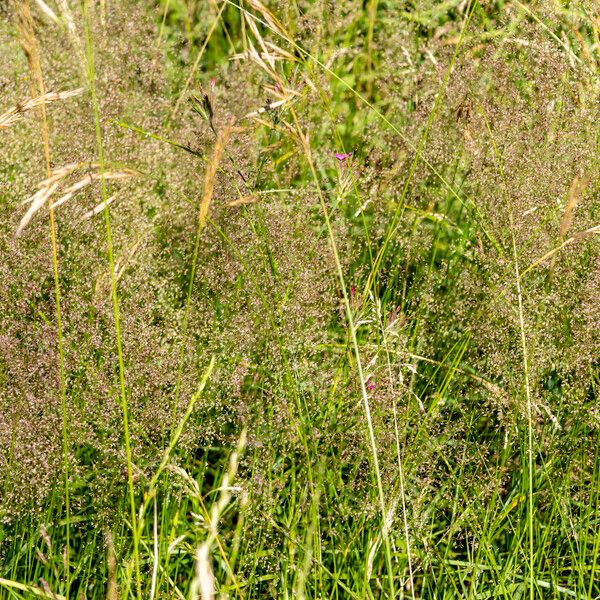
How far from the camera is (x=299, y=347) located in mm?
1723

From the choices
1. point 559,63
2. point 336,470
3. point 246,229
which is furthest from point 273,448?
point 559,63

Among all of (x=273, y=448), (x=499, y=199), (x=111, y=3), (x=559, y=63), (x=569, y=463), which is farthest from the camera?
(x=111, y=3)

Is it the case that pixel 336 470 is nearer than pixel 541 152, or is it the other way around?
pixel 336 470

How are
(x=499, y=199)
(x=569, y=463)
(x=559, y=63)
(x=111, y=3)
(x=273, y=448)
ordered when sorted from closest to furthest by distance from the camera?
(x=273, y=448), (x=569, y=463), (x=499, y=199), (x=559, y=63), (x=111, y=3)

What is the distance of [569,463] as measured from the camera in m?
1.76

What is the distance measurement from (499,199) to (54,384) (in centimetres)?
102

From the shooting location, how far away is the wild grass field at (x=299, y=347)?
1.59 m

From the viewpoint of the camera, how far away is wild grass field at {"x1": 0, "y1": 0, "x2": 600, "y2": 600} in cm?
159

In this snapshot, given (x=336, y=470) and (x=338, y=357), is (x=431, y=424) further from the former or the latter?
(x=338, y=357)

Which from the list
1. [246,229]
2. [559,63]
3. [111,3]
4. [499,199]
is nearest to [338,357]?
[246,229]

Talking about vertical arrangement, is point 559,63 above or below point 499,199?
above

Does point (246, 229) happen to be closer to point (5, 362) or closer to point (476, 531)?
point (5, 362)

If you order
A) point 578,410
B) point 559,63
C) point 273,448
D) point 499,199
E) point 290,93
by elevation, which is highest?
point 290,93

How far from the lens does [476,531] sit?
5.40 feet
